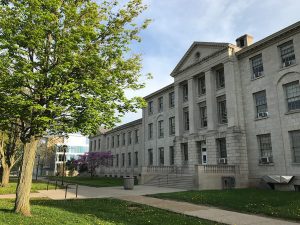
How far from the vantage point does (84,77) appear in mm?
11867

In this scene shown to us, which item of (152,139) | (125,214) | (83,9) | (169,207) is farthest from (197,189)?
(152,139)

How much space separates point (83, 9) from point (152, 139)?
3371 cm

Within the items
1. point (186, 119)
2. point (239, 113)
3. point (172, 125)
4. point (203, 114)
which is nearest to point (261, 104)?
point (239, 113)

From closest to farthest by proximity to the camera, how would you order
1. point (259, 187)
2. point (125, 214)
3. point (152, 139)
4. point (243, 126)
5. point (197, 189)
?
point (125, 214)
point (197, 189)
point (259, 187)
point (243, 126)
point (152, 139)

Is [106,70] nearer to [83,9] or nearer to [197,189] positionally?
[83,9]

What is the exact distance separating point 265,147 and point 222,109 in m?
6.62

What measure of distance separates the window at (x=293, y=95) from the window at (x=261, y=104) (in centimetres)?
229

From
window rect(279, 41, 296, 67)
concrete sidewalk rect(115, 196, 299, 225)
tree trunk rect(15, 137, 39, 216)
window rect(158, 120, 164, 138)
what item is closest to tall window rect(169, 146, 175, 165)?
window rect(158, 120, 164, 138)

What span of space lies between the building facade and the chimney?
11 cm

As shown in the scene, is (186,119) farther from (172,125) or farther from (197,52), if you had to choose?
(197,52)

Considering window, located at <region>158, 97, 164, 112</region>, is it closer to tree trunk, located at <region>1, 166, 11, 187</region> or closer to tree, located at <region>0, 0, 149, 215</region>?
tree trunk, located at <region>1, 166, 11, 187</region>

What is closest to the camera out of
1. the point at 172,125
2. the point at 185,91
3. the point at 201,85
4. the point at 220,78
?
the point at 220,78

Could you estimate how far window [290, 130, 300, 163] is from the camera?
23.2 m

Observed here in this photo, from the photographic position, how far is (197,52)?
112 feet
